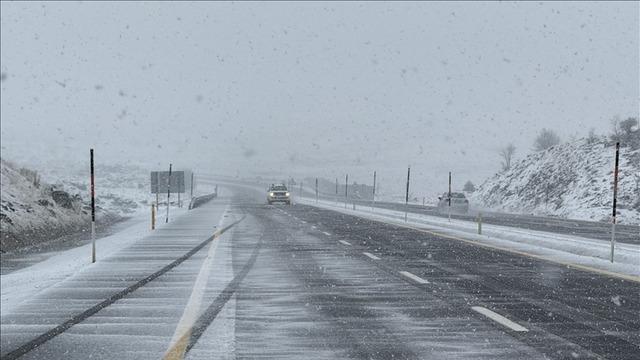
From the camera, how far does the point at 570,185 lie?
61.8 meters

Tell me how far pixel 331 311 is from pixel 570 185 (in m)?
56.5

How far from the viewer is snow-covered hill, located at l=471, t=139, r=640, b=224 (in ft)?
174

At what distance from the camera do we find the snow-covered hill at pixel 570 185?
53188 millimetres

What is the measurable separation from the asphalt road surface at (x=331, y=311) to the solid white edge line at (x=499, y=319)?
0.04 metres

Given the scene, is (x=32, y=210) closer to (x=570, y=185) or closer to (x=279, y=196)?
(x=279, y=196)

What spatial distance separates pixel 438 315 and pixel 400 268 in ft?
19.4

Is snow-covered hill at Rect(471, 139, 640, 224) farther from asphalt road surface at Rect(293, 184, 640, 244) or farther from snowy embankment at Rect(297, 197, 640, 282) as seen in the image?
snowy embankment at Rect(297, 197, 640, 282)

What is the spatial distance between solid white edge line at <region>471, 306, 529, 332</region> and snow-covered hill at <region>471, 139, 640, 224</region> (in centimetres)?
4015

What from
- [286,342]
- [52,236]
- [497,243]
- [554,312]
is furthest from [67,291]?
[52,236]

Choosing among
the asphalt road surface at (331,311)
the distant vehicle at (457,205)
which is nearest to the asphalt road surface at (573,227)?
the distant vehicle at (457,205)

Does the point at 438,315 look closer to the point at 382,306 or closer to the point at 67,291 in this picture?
the point at 382,306

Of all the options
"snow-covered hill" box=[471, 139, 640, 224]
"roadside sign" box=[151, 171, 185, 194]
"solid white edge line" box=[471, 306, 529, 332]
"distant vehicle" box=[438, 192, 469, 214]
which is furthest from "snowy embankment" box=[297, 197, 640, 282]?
"distant vehicle" box=[438, 192, 469, 214]

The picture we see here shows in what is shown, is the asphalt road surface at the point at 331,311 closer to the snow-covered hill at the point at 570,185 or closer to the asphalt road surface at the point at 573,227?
the asphalt road surface at the point at 573,227

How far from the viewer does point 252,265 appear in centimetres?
1565
